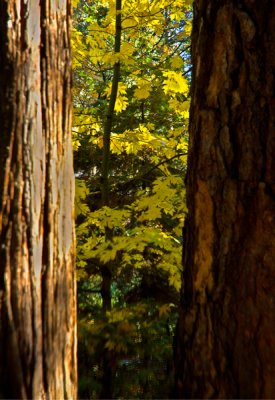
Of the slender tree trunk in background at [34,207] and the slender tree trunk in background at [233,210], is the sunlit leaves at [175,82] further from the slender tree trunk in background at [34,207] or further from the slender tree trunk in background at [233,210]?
the slender tree trunk in background at [34,207]

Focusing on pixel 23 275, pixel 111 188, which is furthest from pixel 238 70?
pixel 111 188

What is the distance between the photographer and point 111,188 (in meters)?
5.62

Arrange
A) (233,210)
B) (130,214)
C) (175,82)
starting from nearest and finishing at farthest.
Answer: (233,210) → (130,214) → (175,82)

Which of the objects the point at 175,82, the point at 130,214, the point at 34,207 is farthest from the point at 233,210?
the point at 175,82

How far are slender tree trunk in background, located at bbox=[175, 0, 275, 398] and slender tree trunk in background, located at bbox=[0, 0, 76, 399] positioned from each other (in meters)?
0.86

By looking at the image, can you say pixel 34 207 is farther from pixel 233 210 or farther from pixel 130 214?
pixel 130 214

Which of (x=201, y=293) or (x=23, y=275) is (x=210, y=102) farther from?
(x=23, y=275)

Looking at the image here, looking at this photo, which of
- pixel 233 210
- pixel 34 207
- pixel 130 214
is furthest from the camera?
pixel 130 214

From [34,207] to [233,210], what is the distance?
3.50ft

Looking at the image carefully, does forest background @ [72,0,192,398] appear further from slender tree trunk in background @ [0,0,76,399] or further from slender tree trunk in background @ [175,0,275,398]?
slender tree trunk in background @ [0,0,76,399]

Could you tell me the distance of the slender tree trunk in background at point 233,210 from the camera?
7.06 ft

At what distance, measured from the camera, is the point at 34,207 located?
61.4 inches

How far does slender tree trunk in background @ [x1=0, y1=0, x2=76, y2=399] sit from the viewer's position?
151 centimetres

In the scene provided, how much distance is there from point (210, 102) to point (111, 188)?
3.40m
